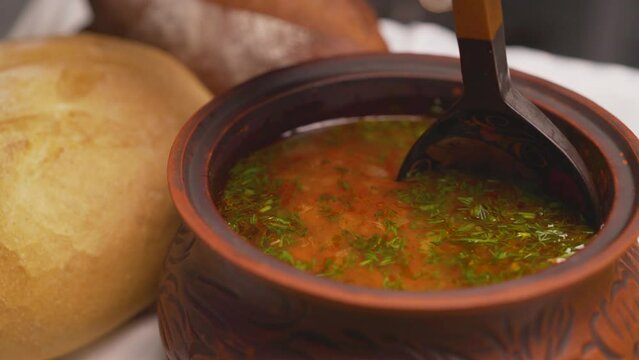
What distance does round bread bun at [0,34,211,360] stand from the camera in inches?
54.2

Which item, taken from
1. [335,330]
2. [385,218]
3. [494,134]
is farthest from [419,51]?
[335,330]

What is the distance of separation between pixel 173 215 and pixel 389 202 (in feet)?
1.52

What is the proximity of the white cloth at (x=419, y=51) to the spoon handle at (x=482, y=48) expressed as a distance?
30.1 inches

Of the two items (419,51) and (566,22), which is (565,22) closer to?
(566,22)

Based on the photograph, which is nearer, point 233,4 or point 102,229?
point 102,229

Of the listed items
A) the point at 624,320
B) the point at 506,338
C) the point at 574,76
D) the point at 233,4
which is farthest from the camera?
the point at 574,76

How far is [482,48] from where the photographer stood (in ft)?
3.97

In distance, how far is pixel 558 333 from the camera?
1.07 metres

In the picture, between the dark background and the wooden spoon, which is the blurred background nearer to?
the dark background

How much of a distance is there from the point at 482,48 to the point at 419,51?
46.2 inches

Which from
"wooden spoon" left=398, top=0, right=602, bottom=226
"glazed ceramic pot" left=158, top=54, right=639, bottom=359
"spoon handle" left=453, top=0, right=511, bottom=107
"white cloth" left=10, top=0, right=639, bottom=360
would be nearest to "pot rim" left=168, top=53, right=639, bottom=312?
"glazed ceramic pot" left=158, top=54, right=639, bottom=359

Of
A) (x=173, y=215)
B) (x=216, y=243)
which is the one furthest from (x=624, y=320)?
(x=173, y=215)

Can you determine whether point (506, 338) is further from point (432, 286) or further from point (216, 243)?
point (216, 243)

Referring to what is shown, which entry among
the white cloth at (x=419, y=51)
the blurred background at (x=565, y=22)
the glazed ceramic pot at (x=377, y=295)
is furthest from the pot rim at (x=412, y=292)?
the blurred background at (x=565, y=22)
